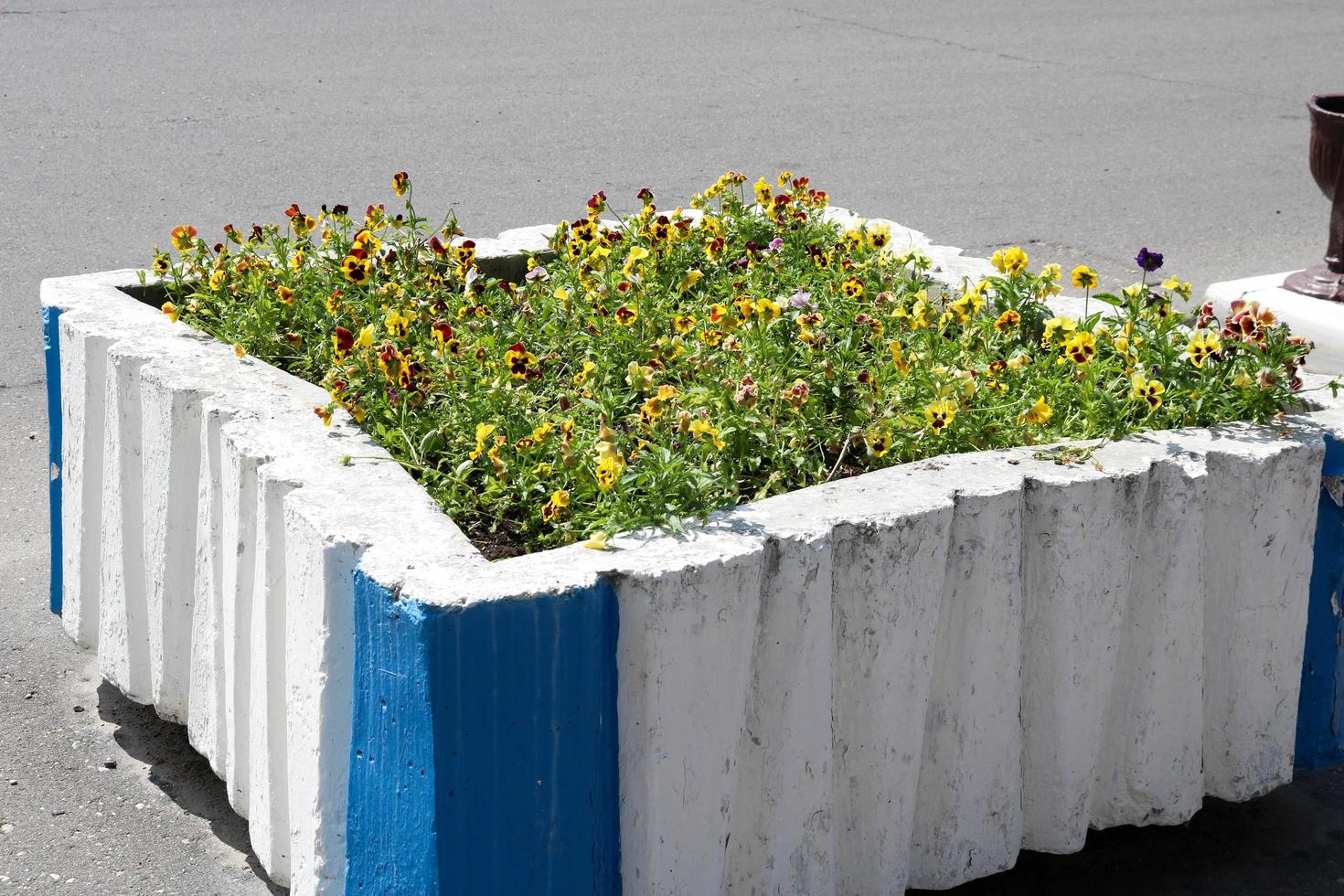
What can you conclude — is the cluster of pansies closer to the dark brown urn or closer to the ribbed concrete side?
the ribbed concrete side

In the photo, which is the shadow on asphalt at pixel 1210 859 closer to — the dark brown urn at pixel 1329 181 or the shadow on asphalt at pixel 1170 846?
the shadow on asphalt at pixel 1170 846

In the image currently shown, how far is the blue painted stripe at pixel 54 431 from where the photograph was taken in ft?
10.6

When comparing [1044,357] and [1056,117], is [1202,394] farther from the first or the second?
[1056,117]

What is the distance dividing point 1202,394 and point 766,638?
1.06 metres

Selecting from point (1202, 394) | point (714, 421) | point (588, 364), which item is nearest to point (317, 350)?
point (588, 364)

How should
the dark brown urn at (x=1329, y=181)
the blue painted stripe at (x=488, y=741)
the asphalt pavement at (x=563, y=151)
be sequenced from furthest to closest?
1. the dark brown urn at (x=1329, y=181)
2. the asphalt pavement at (x=563, y=151)
3. the blue painted stripe at (x=488, y=741)

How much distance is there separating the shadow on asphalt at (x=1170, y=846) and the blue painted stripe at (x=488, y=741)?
0.70m

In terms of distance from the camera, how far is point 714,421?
2.77m

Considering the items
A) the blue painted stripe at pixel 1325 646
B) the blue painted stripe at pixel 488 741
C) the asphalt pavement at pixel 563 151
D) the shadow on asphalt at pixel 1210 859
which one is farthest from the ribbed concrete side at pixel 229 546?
the blue painted stripe at pixel 1325 646

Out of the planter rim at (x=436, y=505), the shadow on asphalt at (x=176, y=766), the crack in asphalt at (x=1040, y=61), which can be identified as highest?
the crack in asphalt at (x=1040, y=61)

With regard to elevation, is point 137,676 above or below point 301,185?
below

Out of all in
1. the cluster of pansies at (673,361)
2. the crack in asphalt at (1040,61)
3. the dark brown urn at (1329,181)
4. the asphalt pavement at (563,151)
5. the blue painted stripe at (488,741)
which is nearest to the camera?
the blue painted stripe at (488,741)

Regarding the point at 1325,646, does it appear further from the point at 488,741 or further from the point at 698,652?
the point at 488,741

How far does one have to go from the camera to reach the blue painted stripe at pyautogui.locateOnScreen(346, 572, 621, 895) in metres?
2.12
